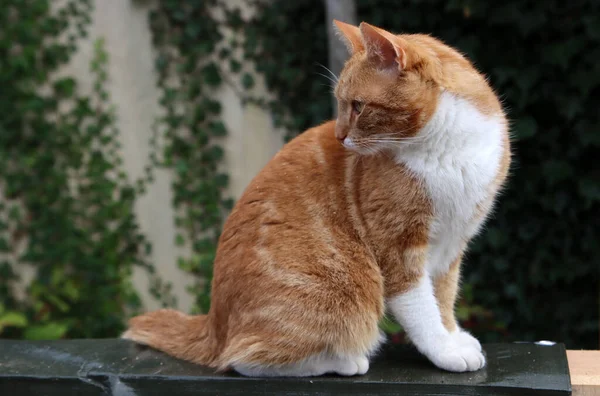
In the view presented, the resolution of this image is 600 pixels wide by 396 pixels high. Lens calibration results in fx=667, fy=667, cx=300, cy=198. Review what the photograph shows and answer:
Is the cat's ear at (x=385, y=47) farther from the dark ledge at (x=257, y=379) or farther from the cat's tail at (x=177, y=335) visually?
the cat's tail at (x=177, y=335)

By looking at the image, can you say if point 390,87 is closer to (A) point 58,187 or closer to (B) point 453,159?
(B) point 453,159

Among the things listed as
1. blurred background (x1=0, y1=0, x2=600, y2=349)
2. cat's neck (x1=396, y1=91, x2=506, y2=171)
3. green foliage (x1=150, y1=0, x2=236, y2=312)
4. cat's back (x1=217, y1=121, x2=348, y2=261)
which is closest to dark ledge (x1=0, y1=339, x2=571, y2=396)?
cat's back (x1=217, y1=121, x2=348, y2=261)

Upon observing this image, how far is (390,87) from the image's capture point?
1945 mm

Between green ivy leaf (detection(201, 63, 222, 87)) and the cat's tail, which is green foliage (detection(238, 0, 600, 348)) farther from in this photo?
the cat's tail

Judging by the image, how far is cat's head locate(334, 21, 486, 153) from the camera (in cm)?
192

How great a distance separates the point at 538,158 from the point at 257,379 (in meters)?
2.30

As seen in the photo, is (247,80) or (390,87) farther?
(247,80)

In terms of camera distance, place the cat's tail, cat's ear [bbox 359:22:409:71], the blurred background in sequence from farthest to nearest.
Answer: the blurred background → the cat's tail → cat's ear [bbox 359:22:409:71]

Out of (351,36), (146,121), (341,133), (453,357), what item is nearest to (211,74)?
(146,121)

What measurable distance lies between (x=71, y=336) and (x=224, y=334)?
2.44 m

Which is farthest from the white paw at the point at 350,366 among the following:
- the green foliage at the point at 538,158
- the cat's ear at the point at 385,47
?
the green foliage at the point at 538,158

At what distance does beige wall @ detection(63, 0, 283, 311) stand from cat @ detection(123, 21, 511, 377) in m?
2.20

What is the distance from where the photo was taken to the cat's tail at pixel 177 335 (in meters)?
2.24

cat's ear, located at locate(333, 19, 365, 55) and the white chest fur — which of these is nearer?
the white chest fur
